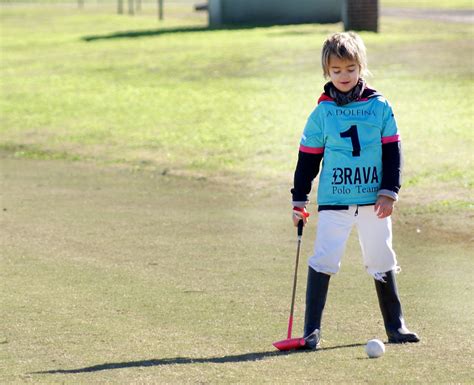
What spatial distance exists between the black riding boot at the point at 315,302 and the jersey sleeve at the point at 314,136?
66 centimetres

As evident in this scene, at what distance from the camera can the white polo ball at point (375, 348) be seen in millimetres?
6258

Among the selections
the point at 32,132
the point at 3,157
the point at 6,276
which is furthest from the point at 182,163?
the point at 6,276

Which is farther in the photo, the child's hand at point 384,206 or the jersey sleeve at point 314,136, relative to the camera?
the jersey sleeve at point 314,136

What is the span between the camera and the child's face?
6457 millimetres

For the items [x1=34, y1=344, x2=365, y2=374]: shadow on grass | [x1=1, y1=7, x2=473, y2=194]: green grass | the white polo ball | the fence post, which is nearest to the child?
[x1=34, y1=344, x2=365, y2=374]: shadow on grass

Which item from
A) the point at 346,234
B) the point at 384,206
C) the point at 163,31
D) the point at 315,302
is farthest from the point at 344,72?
the point at 163,31

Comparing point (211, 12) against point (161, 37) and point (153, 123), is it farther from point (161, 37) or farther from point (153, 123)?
point (153, 123)

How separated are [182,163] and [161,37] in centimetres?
1769

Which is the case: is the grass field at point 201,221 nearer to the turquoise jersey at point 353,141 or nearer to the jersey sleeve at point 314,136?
the turquoise jersey at point 353,141

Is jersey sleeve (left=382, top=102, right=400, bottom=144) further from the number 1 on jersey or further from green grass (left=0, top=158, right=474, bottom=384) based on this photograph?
green grass (left=0, top=158, right=474, bottom=384)

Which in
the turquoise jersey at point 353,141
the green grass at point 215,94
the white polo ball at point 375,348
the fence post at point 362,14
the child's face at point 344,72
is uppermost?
the child's face at point 344,72

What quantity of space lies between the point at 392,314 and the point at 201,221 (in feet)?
15.9

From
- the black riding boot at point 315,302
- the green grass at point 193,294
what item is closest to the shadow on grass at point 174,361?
the green grass at point 193,294

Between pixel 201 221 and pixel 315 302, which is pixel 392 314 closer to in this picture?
pixel 315 302
